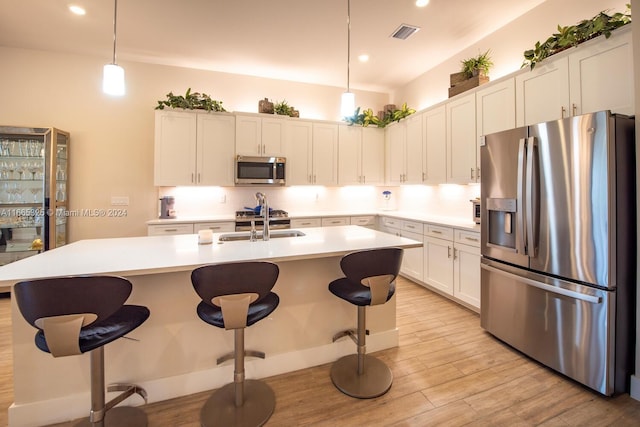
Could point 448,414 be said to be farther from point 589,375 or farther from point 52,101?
point 52,101

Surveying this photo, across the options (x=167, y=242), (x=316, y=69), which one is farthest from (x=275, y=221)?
(x=316, y=69)

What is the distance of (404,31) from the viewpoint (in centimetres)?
340

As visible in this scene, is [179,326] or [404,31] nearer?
[179,326]

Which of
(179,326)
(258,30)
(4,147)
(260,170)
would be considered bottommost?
(179,326)

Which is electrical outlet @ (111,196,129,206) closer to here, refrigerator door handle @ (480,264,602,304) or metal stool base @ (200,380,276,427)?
metal stool base @ (200,380,276,427)

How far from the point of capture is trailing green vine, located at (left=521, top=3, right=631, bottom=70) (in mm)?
2090

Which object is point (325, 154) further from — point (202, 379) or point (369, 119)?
point (202, 379)

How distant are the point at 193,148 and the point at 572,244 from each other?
168 inches

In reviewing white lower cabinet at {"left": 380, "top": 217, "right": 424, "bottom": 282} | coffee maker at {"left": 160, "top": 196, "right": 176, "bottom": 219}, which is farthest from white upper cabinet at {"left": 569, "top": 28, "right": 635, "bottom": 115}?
coffee maker at {"left": 160, "top": 196, "right": 176, "bottom": 219}

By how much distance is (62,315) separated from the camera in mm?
1189

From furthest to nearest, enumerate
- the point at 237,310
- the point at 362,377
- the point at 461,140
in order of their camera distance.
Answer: the point at 461,140 < the point at 362,377 < the point at 237,310

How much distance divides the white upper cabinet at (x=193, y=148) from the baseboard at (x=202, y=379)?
2809 millimetres

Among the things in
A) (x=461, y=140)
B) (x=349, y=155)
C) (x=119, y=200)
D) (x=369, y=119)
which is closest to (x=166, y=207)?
(x=119, y=200)

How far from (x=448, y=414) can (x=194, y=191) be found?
4112mm
